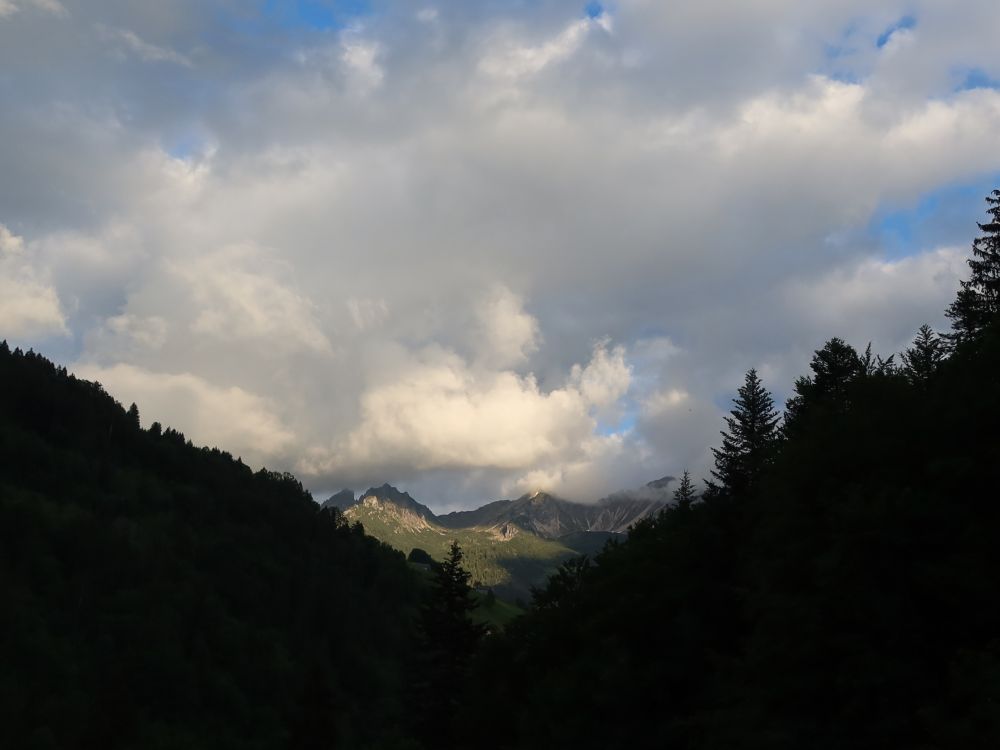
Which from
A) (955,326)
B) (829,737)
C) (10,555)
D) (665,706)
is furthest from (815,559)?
(10,555)

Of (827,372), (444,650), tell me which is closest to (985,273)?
(827,372)

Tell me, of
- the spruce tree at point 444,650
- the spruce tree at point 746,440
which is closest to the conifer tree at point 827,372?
the spruce tree at point 746,440

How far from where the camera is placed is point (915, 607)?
26.6 metres

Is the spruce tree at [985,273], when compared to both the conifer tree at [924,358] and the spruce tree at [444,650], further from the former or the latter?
the spruce tree at [444,650]

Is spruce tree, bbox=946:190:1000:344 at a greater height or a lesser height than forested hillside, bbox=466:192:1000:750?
greater

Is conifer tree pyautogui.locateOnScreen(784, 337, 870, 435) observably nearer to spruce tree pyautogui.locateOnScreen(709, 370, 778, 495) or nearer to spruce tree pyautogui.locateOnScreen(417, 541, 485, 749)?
spruce tree pyautogui.locateOnScreen(709, 370, 778, 495)

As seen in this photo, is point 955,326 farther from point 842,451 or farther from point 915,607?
point 915,607

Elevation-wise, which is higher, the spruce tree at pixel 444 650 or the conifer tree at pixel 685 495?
the conifer tree at pixel 685 495

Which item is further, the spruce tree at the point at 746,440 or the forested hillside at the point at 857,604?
the spruce tree at the point at 746,440

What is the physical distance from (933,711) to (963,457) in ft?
A: 25.6

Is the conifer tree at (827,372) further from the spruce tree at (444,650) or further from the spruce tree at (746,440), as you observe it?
the spruce tree at (444,650)

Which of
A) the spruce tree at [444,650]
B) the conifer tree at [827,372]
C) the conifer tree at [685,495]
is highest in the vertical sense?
the conifer tree at [827,372]

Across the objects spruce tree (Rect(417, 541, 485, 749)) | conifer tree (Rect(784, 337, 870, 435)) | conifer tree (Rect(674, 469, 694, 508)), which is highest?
conifer tree (Rect(784, 337, 870, 435))

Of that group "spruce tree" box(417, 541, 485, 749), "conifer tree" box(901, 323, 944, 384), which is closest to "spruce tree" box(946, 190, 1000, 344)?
"conifer tree" box(901, 323, 944, 384)
